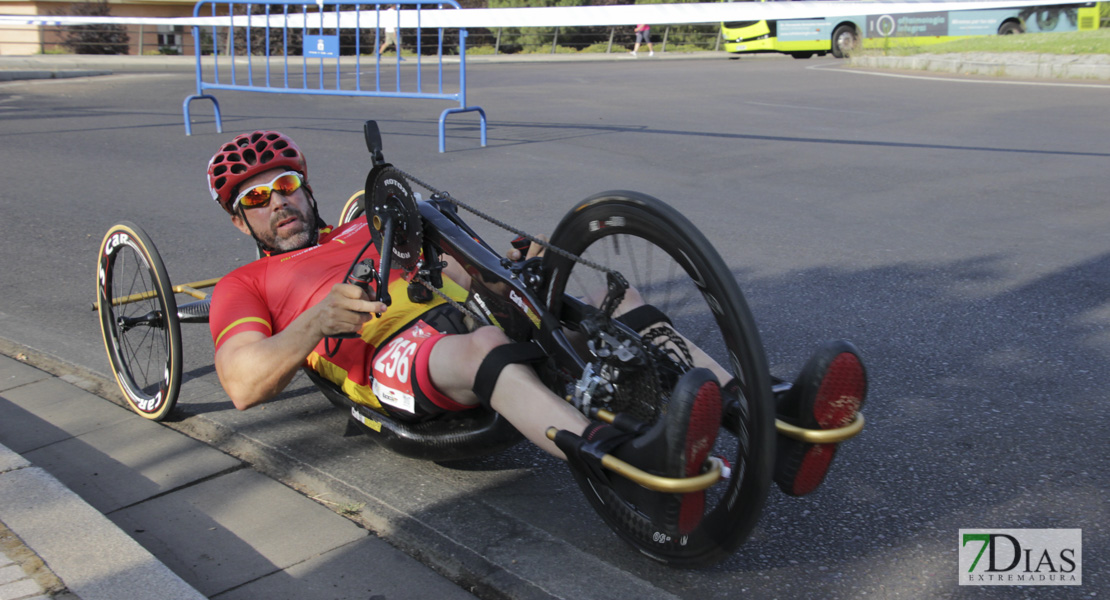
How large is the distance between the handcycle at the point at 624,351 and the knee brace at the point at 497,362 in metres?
0.03

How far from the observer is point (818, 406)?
2311 millimetres

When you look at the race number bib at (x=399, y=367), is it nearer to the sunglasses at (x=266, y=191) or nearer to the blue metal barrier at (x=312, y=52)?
the sunglasses at (x=266, y=191)

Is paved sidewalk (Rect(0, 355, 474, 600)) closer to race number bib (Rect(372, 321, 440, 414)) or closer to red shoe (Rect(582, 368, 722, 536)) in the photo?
race number bib (Rect(372, 321, 440, 414))

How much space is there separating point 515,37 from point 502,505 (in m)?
30.0

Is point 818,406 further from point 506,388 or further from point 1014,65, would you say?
point 1014,65

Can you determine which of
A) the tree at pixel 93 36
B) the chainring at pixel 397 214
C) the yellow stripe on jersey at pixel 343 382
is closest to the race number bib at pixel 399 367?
the yellow stripe on jersey at pixel 343 382

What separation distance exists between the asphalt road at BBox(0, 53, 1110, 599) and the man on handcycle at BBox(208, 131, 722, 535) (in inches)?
14.7

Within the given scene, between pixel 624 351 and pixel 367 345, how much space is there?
1.09m

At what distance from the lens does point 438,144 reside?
1083 cm

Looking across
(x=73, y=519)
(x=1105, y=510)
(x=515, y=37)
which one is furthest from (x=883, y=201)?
(x=515, y=37)

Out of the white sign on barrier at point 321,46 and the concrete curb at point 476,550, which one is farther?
the white sign on barrier at point 321,46

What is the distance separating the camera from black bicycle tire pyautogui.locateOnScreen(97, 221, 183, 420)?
3822mm

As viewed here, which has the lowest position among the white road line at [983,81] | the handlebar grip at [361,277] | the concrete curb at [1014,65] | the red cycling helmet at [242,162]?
the handlebar grip at [361,277]

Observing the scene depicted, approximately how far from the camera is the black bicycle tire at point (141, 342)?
3.82 m
